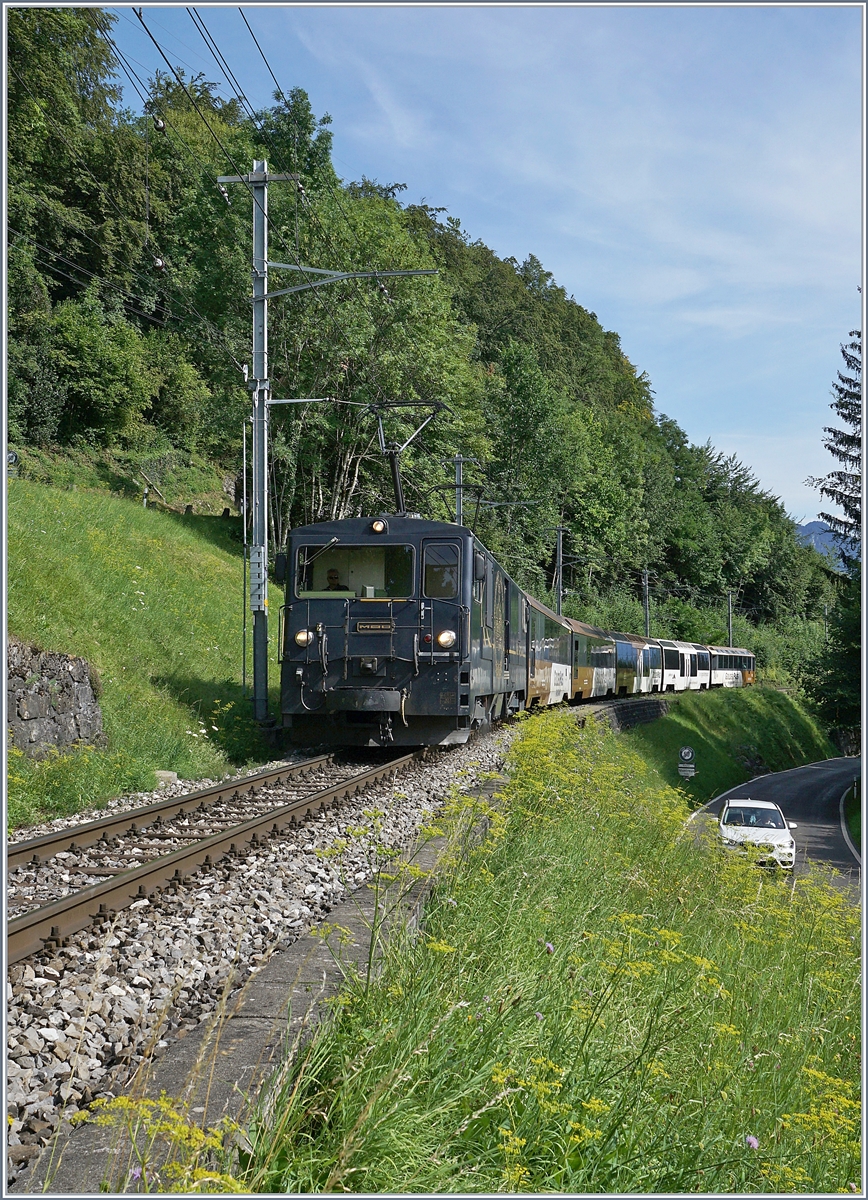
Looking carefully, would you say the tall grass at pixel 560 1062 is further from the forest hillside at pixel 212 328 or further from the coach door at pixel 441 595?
the forest hillside at pixel 212 328

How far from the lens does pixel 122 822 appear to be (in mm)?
7973

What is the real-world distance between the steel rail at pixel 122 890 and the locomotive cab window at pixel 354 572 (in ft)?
15.5

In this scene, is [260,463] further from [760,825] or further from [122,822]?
[760,825]

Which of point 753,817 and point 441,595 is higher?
point 441,595

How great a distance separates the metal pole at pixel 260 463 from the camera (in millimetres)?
14102

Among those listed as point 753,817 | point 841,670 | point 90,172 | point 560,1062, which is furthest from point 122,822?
point 90,172

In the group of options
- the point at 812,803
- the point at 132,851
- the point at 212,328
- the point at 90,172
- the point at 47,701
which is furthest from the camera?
the point at 90,172

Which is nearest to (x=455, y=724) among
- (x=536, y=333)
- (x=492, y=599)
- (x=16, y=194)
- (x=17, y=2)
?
(x=492, y=599)

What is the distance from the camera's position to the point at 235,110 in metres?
56.1

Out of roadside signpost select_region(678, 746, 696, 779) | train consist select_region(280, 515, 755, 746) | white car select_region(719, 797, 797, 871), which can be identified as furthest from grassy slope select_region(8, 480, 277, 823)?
roadside signpost select_region(678, 746, 696, 779)

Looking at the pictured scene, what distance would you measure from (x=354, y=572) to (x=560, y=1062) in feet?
33.2

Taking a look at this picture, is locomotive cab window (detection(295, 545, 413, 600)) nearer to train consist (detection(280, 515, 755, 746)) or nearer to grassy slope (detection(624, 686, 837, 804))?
train consist (detection(280, 515, 755, 746))

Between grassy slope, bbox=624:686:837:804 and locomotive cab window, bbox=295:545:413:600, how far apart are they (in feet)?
61.0

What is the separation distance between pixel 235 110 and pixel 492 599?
51800 mm
